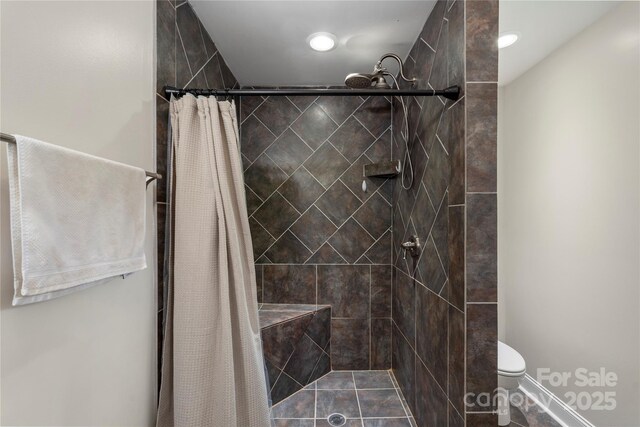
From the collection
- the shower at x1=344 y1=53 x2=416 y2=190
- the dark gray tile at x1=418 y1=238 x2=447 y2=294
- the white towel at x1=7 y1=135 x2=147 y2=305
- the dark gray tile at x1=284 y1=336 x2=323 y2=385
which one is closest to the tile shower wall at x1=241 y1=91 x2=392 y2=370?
the dark gray tile at x1=284 y1=336 x2=323 y2=385

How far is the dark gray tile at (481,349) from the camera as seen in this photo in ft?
3.43

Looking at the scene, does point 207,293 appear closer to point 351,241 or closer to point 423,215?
point 423,215

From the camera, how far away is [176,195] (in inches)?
42.6

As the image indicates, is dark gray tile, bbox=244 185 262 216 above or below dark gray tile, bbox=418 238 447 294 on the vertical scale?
above

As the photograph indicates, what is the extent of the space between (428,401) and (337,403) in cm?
67

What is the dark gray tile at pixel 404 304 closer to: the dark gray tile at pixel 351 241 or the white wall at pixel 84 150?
the dark gray tile at pixel 351 241

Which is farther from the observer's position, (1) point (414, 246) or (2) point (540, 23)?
(1) point (414, 246)

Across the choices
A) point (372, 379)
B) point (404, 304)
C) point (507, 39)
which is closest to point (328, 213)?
point (404, 304)

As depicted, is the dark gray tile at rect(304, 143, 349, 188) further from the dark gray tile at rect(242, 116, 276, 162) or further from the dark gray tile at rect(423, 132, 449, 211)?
the dark gray tile at rect(423, 132, 449, 211)

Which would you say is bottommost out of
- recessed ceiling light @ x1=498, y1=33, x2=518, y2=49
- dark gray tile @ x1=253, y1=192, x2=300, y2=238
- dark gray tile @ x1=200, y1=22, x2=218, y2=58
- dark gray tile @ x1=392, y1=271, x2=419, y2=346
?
dark gray tile @ x1=392, y1=271, x2=419, y2=346

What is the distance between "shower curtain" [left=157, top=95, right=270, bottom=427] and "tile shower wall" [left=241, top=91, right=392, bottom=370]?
105 cm

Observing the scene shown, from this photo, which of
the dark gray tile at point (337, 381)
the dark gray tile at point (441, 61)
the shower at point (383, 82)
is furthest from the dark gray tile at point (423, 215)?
the dark gray tile at point (337, 381)

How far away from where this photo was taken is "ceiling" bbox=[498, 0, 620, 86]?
4.34 ft

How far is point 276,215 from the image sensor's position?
222 cm
